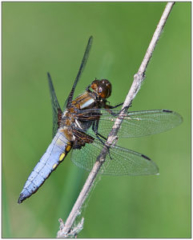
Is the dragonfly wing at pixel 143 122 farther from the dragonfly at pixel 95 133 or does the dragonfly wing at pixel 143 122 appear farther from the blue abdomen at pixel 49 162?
the blue abdomen at pixel 49 162

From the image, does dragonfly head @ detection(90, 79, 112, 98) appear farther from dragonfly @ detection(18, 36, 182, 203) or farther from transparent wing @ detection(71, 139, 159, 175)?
transparent wing @ detection(71, 139, 159, 175)

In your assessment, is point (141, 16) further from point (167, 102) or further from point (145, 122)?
point (145, 122)

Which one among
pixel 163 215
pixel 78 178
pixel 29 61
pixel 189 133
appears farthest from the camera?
pixel 29 61

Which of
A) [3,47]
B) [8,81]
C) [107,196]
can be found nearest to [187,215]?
[107,196]

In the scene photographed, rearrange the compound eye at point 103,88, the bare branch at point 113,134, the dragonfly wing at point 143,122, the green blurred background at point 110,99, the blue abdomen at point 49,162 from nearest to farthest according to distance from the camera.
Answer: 1. the bare branch at point 113,134
2. the dragonfly wing at point 143,122
3. the blue abdomen at point 49,162
4. the compound eye at point 103,88
5. the green blurred background at point 110,99

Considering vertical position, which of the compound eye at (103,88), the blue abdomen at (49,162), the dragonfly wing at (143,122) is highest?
the compound eye at (103,88)

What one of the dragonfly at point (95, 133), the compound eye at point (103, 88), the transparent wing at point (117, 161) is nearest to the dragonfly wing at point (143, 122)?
the dragonfly at point (95, 133)

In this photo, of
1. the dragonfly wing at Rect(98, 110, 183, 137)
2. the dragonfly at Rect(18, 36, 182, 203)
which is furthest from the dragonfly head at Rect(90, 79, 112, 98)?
the dragonfly wing at Rect(98, 110, 183, 137)
